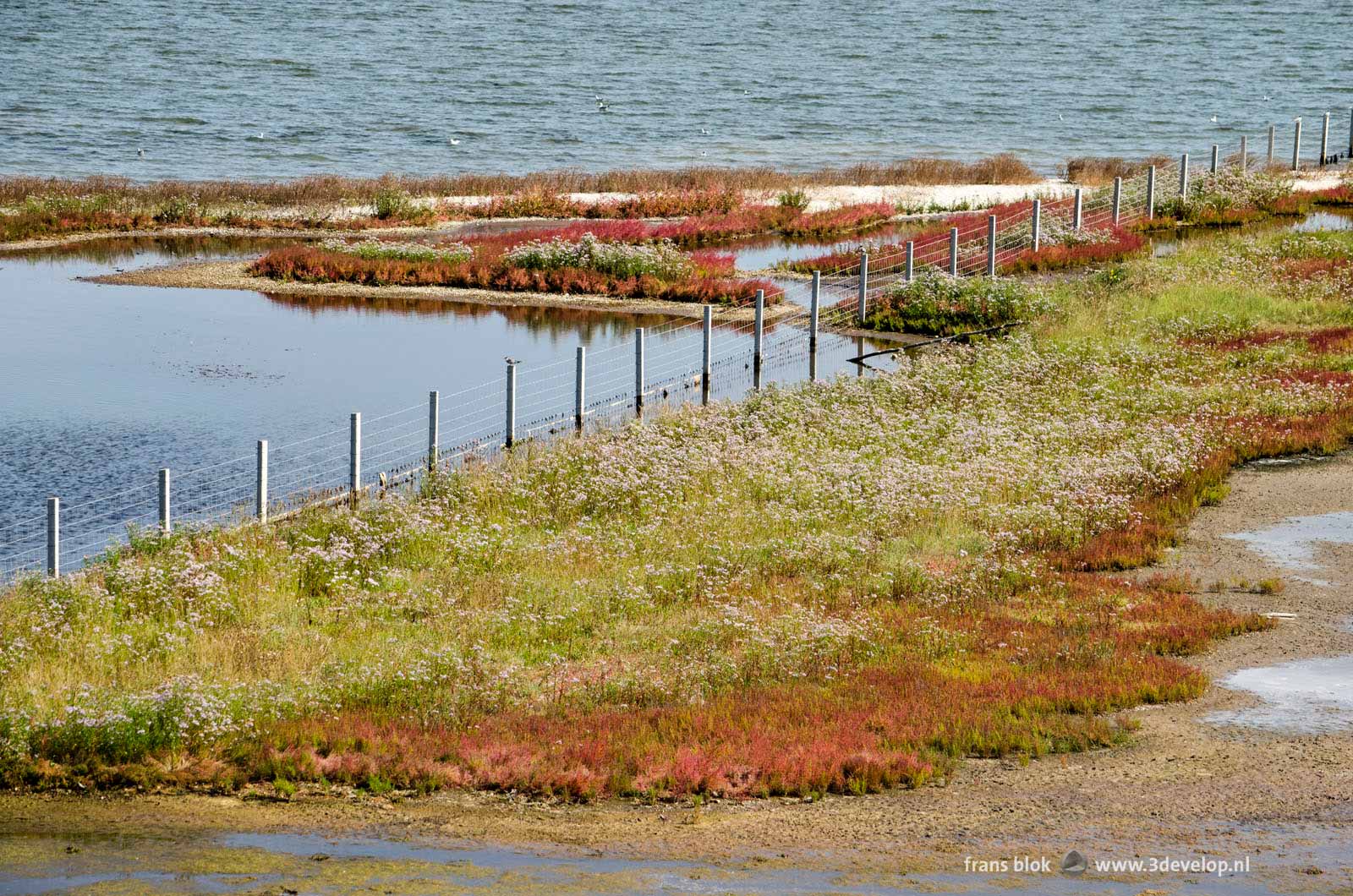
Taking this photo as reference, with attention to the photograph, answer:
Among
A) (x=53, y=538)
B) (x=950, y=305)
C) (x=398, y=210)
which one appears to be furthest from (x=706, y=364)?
(x=398, y=210)

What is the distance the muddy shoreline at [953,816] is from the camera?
1239 cm

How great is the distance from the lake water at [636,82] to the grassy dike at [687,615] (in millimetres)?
69834

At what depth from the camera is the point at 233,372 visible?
33531 mm

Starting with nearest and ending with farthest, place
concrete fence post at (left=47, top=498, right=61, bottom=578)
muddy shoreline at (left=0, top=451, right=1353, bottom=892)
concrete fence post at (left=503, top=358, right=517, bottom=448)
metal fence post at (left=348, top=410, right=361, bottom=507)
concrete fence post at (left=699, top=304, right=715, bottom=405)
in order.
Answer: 1. muddy shoreline at (left=0, top=451, right=1353, bottom=892)
2. concrete fence post at (left=47, top=498, right=61, bottom=578)
3. metal fence post at (left=348, top=410, right=361, bottom=507)
4. concrete fence post at (left=503, top=358, right=517, bottom=448)
5. concrete fence post at (left=699, top=304, right=715, bottom=405)

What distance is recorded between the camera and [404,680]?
15.7 m

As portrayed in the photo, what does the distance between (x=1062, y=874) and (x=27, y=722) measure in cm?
862

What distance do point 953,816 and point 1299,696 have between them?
444 centimetres

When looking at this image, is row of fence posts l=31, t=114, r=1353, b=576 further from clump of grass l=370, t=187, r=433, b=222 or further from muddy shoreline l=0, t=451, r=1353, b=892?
clump of grass l=370, t=187, r=433, b=222

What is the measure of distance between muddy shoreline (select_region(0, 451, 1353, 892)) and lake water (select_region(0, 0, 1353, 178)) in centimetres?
7915

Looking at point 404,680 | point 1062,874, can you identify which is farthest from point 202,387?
point 1062,874

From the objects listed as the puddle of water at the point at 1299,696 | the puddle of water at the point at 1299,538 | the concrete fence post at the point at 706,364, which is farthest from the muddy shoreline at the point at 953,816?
the concrete fence post at the point at 706,364

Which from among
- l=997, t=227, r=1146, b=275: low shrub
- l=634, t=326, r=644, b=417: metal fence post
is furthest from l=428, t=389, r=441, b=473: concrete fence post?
l=997, t=227, r=1146, b=275: low shrub

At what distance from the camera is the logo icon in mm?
11852

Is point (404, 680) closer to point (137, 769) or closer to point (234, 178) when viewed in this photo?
point (137, 769)
